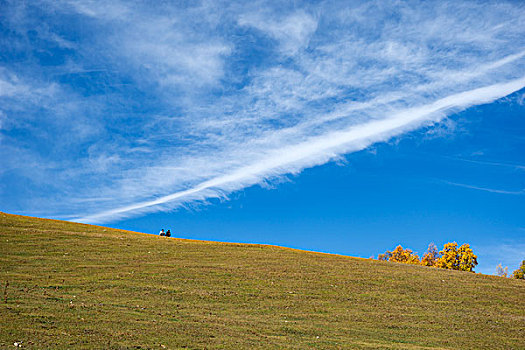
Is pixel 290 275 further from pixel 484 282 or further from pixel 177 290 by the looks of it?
pixel 484 282

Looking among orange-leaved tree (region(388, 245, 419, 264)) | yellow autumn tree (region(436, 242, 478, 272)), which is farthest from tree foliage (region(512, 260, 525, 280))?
orange-leaved tree (region(388, 245, 419, 264))

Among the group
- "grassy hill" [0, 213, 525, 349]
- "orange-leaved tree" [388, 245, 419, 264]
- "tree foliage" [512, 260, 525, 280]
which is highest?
"orange-leaved tree" [388, 245, 419, 264]

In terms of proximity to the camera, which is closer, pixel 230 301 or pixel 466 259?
pixel 230 301

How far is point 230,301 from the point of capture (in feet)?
79.5

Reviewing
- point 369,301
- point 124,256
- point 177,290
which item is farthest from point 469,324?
point 124,256

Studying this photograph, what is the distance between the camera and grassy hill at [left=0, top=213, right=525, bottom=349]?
17.0m

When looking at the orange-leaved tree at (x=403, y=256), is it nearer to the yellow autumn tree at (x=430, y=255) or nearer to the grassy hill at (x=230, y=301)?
the yellow autumn tree at (x=430, y=255)

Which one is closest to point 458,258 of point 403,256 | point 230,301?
point 403,256

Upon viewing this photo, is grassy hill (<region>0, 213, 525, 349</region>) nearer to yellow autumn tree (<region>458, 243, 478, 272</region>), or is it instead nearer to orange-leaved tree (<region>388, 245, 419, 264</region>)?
yellow autumn tree (<region>458, 243, 478, 272</region>)

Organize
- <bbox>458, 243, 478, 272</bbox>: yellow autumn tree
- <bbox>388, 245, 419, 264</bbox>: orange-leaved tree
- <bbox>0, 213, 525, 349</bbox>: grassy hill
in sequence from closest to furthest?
<bbox>0, 213, 525, 349</bbox>: grassy hill < <bbox>458, 243, 478, 272</bbox>: yellow autumn tree < <bbox>388, 245, 419, 264</bbox>: orange-leaved tree

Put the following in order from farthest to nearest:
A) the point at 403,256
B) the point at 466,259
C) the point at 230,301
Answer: the point at 403,256 < the point at 466,259 < the point at 230,301

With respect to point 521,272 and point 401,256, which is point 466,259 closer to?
point 521,272

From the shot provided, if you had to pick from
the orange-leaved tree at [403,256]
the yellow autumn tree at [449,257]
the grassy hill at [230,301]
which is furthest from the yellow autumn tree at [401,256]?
the grassy hill at [230,301]

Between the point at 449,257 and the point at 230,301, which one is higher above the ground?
the point at 449,257
